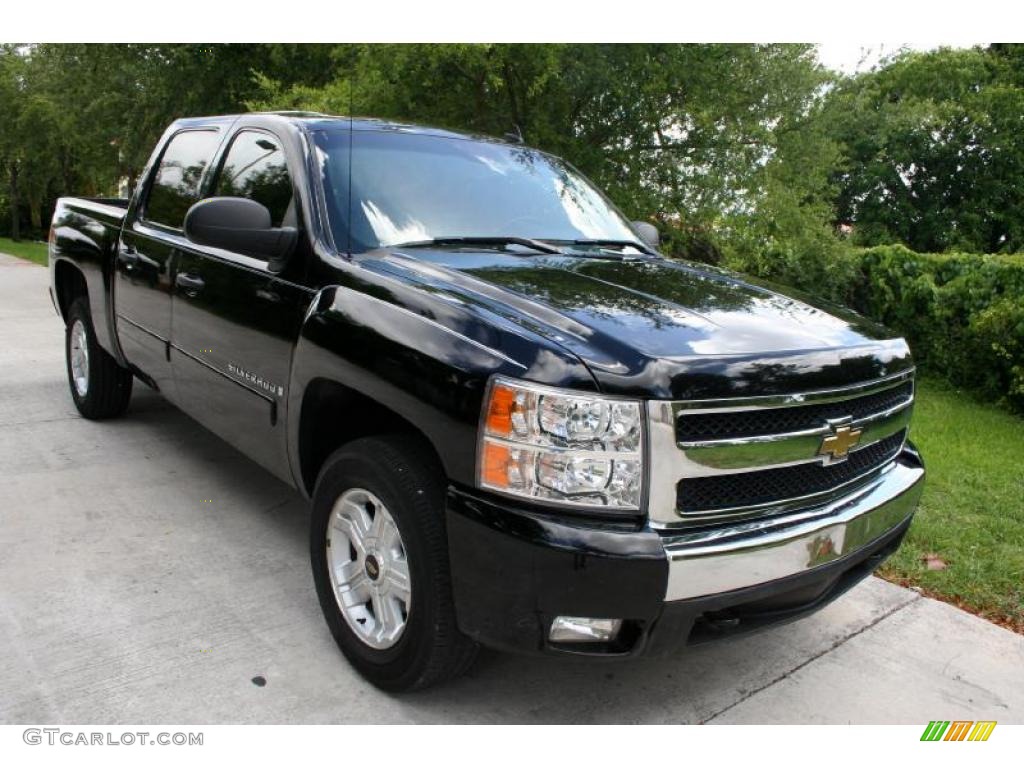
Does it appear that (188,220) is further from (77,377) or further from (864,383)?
(77,377)

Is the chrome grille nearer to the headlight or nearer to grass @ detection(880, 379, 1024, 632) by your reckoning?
the headlight

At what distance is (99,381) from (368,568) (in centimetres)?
338

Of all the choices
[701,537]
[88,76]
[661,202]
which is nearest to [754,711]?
[701,537]

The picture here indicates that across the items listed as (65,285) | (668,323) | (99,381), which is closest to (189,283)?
(99,381)

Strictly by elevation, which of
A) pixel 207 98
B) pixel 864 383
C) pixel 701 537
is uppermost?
pixel 207 98

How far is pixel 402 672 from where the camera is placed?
2715mm

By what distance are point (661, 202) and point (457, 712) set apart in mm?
6981

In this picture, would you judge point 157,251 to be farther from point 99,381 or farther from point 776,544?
point 776,544

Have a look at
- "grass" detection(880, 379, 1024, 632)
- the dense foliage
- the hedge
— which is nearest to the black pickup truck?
"grass" detection(880, 379, 1024, 632)

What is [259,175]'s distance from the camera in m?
3.78

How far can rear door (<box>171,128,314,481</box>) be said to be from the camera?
129 inches

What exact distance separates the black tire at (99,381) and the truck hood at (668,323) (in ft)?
9.97

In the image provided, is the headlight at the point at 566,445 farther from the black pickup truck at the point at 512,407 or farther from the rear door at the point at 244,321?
the rear door at the point at 244,321

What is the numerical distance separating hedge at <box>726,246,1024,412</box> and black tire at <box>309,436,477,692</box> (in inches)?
236
